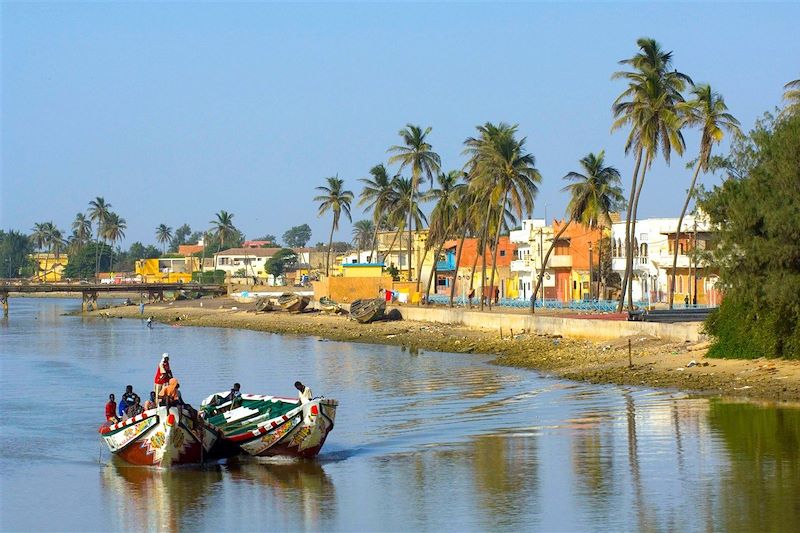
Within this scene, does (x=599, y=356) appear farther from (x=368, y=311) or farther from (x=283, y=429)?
(x=368, y=311)

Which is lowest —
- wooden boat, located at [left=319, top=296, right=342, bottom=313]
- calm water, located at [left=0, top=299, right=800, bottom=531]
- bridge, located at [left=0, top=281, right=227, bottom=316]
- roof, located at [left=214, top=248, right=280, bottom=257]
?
calm water, located at [left=0, top=299, right=800, bottom=531]

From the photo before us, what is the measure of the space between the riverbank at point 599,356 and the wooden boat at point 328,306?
6134 mm

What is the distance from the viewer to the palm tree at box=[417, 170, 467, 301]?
310 feet

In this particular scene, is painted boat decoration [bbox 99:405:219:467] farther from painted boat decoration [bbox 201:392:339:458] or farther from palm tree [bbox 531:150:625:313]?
palm tree [bbox 531:150:625:313]

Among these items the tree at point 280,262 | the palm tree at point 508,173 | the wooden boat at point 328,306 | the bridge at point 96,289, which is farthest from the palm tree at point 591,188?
the tree at point 280,262

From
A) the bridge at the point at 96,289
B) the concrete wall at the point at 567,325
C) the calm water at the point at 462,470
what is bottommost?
the calm water at the point at 462,470

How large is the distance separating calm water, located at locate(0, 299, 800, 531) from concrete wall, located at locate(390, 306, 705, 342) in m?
6.45

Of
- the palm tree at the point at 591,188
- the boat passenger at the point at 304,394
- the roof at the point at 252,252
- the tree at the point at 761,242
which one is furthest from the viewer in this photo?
the roof at the point at 252,252

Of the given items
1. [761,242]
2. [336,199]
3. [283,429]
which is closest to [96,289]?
[336,199]

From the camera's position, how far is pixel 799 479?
2138 centimetres

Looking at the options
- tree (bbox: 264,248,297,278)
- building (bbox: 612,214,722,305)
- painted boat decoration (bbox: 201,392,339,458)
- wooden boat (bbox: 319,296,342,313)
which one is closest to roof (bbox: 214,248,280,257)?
tree (bbox: 264,248,297,278)

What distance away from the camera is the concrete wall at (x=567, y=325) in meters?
44.0

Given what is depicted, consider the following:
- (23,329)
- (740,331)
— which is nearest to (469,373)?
(740,331)

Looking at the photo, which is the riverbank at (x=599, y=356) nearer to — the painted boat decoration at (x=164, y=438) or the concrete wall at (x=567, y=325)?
the concrete wall at (x=567, y=325)
